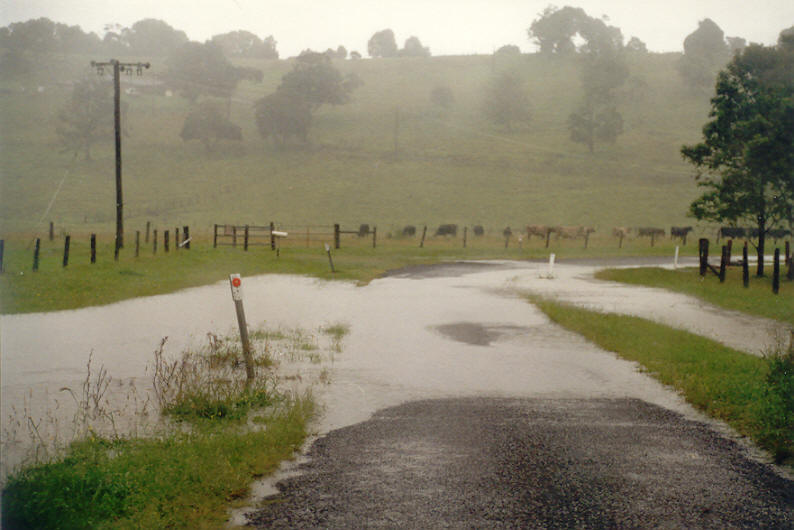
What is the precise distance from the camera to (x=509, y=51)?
14950 centimetres

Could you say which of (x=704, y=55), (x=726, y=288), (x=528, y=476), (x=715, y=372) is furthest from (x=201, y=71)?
(x=528, y=476)

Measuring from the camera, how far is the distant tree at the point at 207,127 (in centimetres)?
9694

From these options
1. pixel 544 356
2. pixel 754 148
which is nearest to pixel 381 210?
pixel 754 148

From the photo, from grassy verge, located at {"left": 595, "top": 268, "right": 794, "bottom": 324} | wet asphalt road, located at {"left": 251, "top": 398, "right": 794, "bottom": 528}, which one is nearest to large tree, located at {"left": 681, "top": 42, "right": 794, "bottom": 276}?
grassy verge, located at {"left": 595, "top": 268, "right": 794, "bottom": 324}

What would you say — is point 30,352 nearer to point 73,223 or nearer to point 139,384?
point 139,384

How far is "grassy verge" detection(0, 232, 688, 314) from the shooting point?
21.5 metres

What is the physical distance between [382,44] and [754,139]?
170842mm

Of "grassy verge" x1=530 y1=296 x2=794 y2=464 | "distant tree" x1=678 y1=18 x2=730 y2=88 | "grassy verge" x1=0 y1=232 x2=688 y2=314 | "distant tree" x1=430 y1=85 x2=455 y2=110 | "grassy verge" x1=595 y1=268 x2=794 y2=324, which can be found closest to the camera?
"grassy verge" x1=530 y1=296 x2=794 y2=464

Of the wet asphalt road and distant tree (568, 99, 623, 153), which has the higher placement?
distant tree (568, 99, 623, 153)

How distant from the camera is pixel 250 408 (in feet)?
31.3

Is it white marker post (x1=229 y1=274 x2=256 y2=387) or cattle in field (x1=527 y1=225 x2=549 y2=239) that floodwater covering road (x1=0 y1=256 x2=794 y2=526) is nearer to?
white marker post (x1=229 y1=274 x2=256 y2=387)

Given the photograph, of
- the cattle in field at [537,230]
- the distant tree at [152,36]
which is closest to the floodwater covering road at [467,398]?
the cattle in field at [537,230]

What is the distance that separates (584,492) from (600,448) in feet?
4.96

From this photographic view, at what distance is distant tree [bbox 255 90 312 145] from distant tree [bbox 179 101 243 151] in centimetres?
367
